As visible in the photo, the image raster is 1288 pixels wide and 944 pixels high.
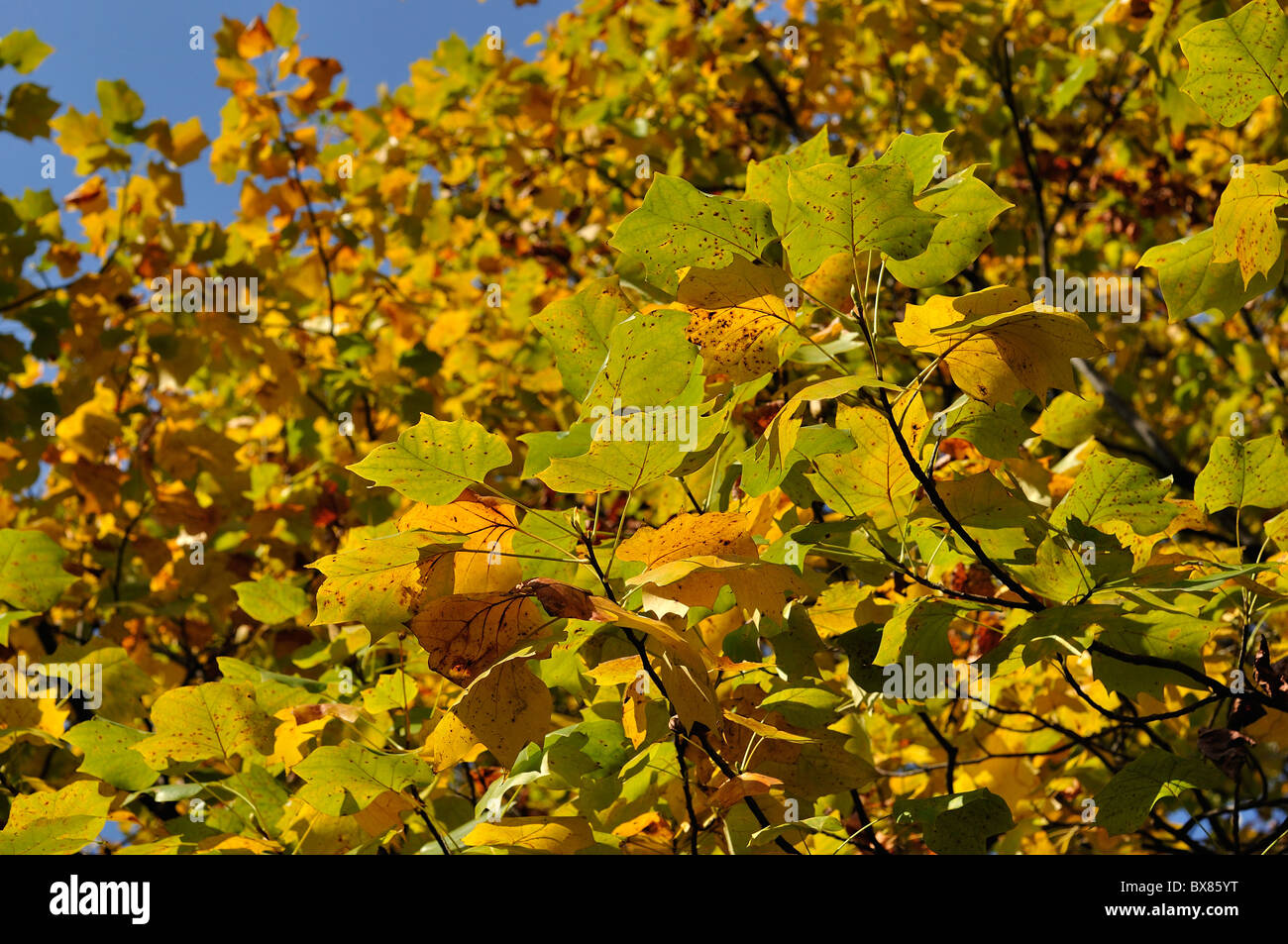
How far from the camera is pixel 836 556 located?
1252mm

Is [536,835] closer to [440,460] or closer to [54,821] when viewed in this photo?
[440,460]

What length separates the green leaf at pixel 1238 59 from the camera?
1.20 meters

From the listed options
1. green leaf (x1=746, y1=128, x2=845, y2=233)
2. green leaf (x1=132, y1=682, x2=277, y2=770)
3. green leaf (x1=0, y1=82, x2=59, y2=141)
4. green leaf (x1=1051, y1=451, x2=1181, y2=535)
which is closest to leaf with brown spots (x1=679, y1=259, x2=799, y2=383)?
green leaf (x1=746, y1=128, x2=845, y2=233)

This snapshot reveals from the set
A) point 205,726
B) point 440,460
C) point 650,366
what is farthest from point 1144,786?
point 205,726

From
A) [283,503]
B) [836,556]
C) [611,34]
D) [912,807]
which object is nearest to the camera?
[836,556]

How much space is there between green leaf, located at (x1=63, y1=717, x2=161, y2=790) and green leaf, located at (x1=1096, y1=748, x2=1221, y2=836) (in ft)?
4.77

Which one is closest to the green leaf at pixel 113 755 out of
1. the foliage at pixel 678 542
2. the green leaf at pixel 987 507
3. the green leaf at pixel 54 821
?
the foliage at pixel 678 542

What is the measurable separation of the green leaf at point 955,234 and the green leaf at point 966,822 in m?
0.71

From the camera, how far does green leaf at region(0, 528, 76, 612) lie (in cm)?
184

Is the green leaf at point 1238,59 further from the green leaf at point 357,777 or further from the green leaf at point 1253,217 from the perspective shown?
the green leaf at point 357,777

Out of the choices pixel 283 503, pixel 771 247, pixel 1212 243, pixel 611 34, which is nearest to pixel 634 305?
pixel 771 247

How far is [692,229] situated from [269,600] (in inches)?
51.6
